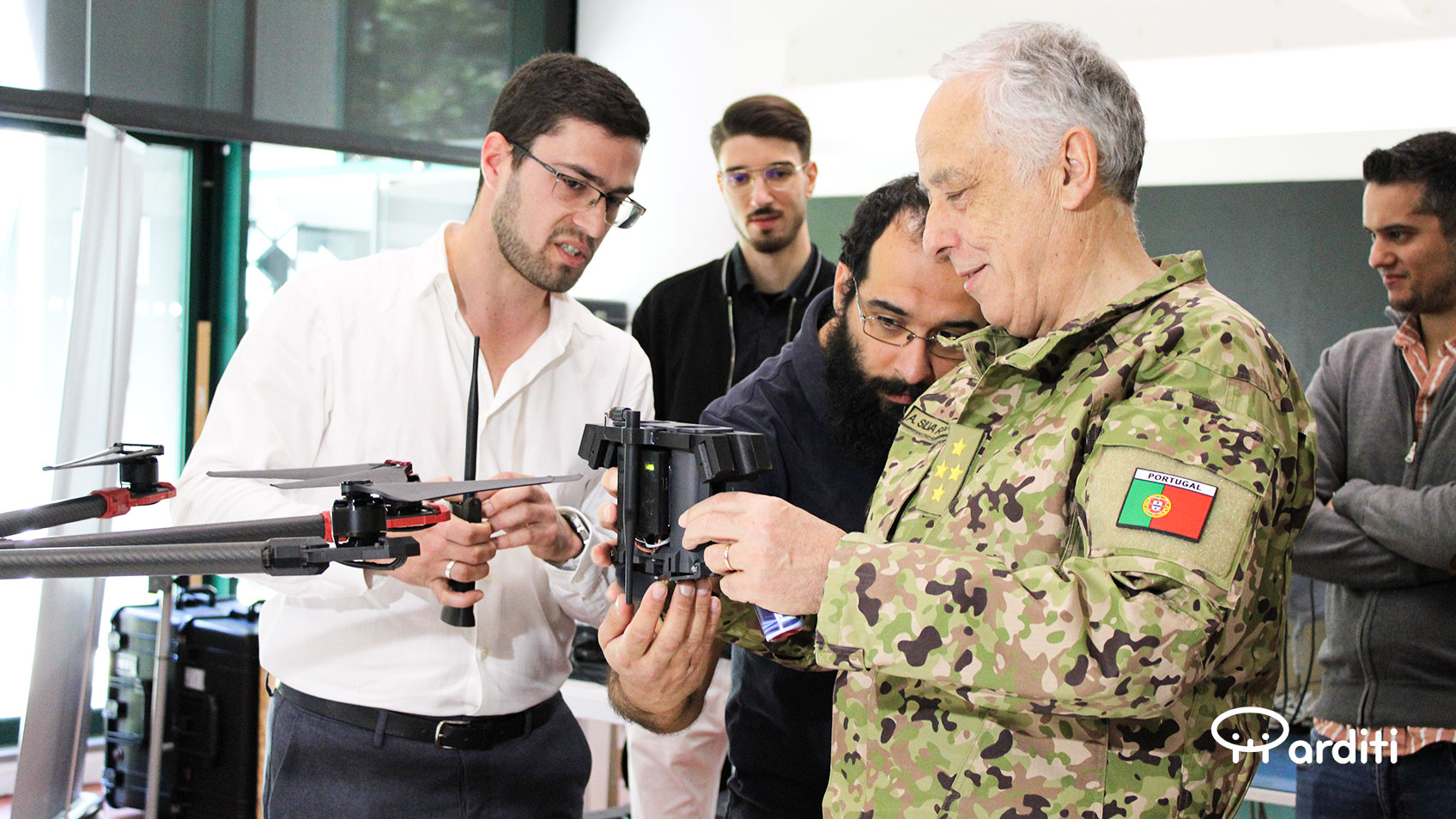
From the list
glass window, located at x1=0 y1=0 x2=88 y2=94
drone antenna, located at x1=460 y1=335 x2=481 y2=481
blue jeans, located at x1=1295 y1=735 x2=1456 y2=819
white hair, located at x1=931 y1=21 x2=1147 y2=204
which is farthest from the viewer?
glass window, located at x1=0 y1=0 x2=88 y2=94

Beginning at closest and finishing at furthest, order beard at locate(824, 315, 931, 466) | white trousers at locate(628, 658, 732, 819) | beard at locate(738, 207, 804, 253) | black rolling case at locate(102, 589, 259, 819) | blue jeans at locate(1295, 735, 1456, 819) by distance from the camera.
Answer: beard at locate(824, 315, 931, 466), blue jeans at locate(1295, 735, 1456, 819), white trousers at locate(628, 658, 732, 819), beard at locate(738, 207, 804, 253), black rolling case at locate(102, 589, 259, 819)

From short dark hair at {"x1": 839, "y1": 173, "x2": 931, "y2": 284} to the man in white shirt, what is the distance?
1.51ft

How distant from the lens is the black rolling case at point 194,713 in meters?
4.06

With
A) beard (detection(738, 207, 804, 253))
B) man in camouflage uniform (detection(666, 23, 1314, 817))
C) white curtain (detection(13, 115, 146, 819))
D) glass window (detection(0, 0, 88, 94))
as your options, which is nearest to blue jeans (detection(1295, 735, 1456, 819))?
man in camouflage uniform (detection(666, 23, 1314, 817))

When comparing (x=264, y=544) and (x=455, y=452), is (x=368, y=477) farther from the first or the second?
(x=455, y=452)

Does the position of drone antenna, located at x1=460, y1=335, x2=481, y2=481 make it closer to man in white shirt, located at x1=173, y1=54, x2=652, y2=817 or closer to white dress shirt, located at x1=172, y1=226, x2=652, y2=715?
man in white shirt, located at x1=173, y1=54, x2=652, y2=817

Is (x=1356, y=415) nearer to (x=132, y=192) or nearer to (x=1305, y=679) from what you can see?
(x=1305, y=679)

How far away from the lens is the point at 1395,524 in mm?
2246

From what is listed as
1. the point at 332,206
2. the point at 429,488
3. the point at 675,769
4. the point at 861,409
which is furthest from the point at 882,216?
the point at 332,206

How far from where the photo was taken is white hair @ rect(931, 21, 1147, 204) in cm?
123

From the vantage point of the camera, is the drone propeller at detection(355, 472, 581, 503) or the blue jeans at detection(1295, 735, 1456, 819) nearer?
the drone propeller at detection(355, 472, 581, 503)

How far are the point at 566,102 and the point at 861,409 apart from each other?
0.78 metres

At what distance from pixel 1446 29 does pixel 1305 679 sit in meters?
1.90

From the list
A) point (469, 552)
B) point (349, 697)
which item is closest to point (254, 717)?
point (349, 697)
